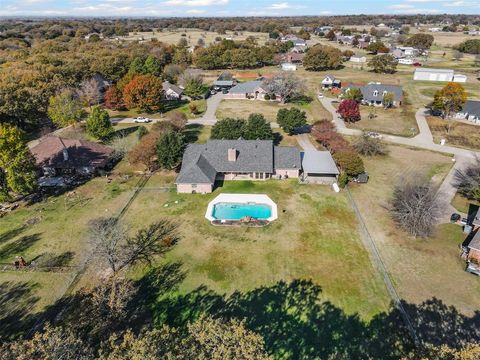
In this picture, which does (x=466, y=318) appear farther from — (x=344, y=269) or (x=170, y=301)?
(x=170, y=301)

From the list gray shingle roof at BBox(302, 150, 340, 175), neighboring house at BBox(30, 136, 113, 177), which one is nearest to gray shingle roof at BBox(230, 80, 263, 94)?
gray shingle roof at BBox(302, 150, 340, 175)

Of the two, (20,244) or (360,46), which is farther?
(360,46)

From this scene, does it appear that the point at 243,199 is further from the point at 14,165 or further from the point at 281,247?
the point at 14,165

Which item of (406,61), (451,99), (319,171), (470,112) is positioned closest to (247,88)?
(451,99)

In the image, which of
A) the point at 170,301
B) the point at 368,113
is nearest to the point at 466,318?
the point at 170,301

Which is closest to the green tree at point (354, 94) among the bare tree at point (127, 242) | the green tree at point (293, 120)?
the green tree at point (293, 120)

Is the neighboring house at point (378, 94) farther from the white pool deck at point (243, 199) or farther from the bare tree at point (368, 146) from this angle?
the white pool deck at point (243, 199)
